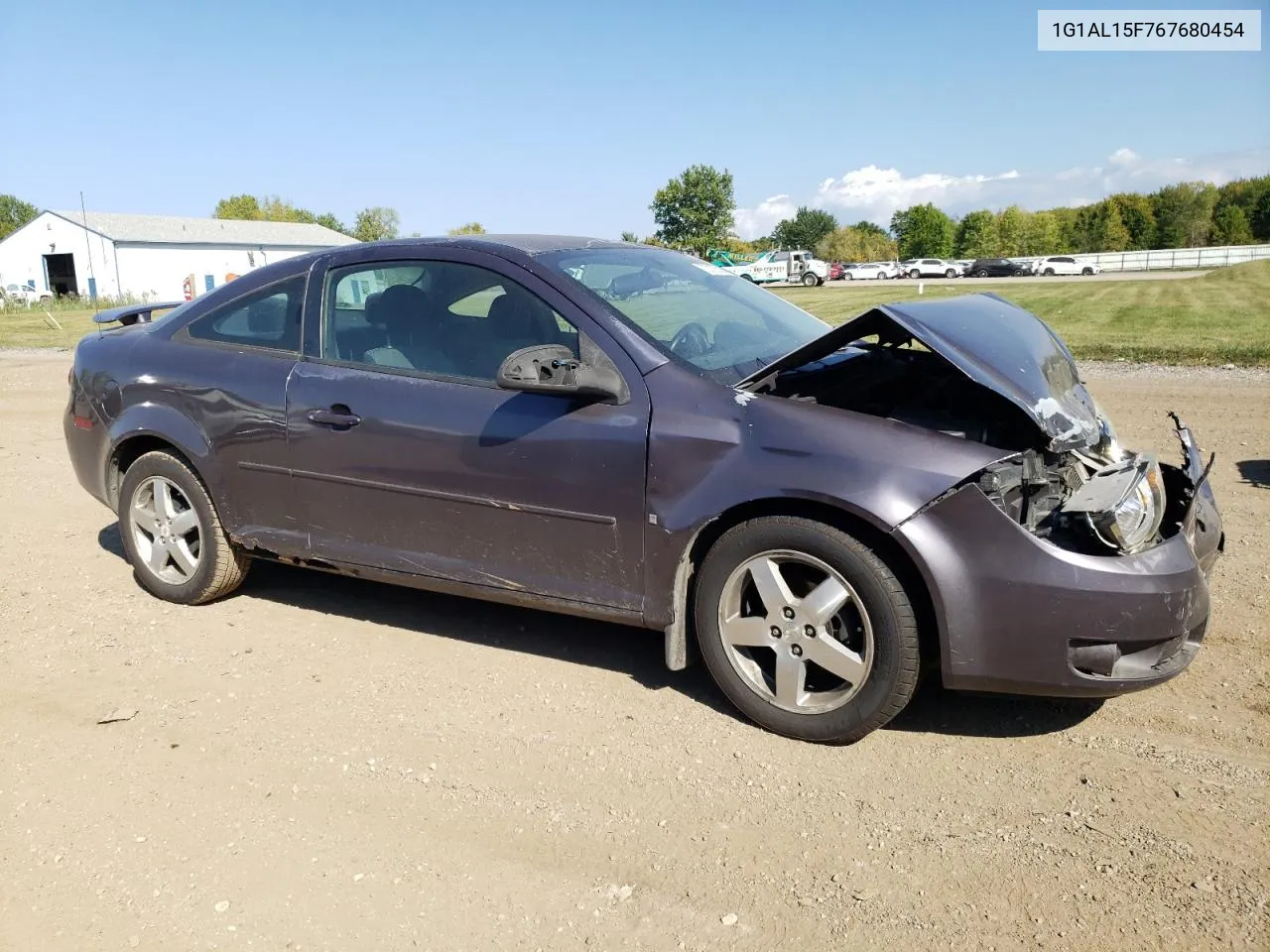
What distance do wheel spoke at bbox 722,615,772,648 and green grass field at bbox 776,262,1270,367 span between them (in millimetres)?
4149

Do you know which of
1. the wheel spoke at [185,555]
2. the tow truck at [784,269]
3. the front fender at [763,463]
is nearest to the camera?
the front fender at [763,463]

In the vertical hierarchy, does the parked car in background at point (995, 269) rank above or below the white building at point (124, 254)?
below

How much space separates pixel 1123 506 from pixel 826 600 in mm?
999

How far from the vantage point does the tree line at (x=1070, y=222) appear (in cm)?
8150

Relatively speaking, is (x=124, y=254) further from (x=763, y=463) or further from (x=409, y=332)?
(x=763, y=463)

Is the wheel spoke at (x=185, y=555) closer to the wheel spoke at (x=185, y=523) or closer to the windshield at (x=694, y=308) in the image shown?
the wheel spoke at (x=185, y=523)

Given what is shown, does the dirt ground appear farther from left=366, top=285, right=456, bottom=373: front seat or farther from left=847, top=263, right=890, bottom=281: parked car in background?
left=847, top=263, right=890, bottom=281: parked car in background

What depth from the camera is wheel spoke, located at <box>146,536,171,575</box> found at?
16.2 feet

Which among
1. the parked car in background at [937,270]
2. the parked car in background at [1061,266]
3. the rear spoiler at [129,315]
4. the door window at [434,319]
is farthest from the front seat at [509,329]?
the parked car in background at [937,270]

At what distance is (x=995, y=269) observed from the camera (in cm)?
6525

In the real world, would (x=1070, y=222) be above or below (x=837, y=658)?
above

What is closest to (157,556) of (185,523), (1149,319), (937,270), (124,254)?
(185,523)

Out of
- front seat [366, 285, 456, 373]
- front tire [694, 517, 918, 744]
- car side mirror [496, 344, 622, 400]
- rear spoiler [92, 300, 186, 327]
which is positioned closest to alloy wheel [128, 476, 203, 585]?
rear spoiler [92, 300, 186, 327]

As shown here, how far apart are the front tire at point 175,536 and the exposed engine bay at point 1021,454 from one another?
277 centimetres
